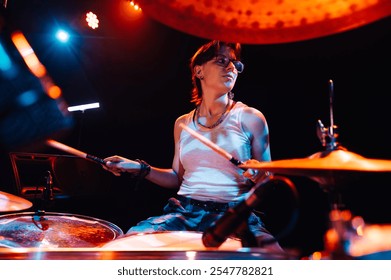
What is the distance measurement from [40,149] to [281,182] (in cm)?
245

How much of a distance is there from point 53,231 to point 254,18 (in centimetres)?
112

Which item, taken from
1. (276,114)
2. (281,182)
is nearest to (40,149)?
(276,114)

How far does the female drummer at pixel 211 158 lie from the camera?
57.0 inches

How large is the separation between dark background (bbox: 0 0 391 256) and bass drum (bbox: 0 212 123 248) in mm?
334

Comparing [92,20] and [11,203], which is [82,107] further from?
[11,203]

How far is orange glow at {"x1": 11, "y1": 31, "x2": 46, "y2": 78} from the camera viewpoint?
7.69 feet

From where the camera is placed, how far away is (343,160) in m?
0.70

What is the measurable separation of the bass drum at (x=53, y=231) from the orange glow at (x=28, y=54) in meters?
1.57

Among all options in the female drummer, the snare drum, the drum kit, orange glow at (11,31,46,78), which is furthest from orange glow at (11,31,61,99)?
the snare drum

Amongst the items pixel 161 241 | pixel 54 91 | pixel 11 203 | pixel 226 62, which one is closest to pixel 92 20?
pixel 54 91

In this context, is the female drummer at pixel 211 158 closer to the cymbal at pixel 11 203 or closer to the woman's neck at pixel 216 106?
the woman's neck at pixel 216 106

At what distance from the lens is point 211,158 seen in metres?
1.62

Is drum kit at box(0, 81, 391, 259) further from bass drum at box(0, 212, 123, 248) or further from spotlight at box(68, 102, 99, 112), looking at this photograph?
spotlight at box(68, 102, 99, 112)

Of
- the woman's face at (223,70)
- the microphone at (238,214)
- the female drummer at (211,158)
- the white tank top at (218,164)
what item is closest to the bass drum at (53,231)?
the female drummer at (211,158)
